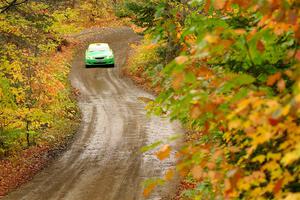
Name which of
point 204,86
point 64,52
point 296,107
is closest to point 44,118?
point 204,86

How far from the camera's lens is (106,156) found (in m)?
15.9

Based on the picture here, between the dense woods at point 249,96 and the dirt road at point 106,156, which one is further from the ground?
the dense woods at point 249,96

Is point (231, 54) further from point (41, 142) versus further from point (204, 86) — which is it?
point (41, 142)

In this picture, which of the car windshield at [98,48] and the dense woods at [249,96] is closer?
the dense woods at [249,96]

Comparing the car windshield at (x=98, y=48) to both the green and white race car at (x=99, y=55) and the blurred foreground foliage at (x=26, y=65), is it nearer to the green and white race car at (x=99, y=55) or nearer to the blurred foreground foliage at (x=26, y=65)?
the green and white race car at (x=99, y=55)

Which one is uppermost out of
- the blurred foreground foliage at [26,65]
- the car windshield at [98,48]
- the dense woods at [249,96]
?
the dense woods at [249,96]

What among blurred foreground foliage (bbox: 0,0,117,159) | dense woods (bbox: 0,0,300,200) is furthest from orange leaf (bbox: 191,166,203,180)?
blurred foreground foliage (bbox: 0,0,117,159)

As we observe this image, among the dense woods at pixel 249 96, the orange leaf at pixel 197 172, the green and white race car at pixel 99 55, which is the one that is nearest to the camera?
the dense woods at pixel 249 96

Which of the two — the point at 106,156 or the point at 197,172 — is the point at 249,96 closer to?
the point at 197,172

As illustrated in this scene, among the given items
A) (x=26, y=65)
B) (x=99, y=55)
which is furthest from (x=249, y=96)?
(x=99, y=55)

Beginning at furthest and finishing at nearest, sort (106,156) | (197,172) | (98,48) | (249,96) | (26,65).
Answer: (98,48) < (106,156) < (26,65) < (197,172) < (249,96)

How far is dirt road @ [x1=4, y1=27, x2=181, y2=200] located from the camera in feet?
41.4

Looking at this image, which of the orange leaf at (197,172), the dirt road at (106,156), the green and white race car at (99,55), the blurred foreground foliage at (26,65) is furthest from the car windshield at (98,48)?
the orange leaf at (197,172)

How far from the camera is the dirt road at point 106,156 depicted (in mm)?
12617
